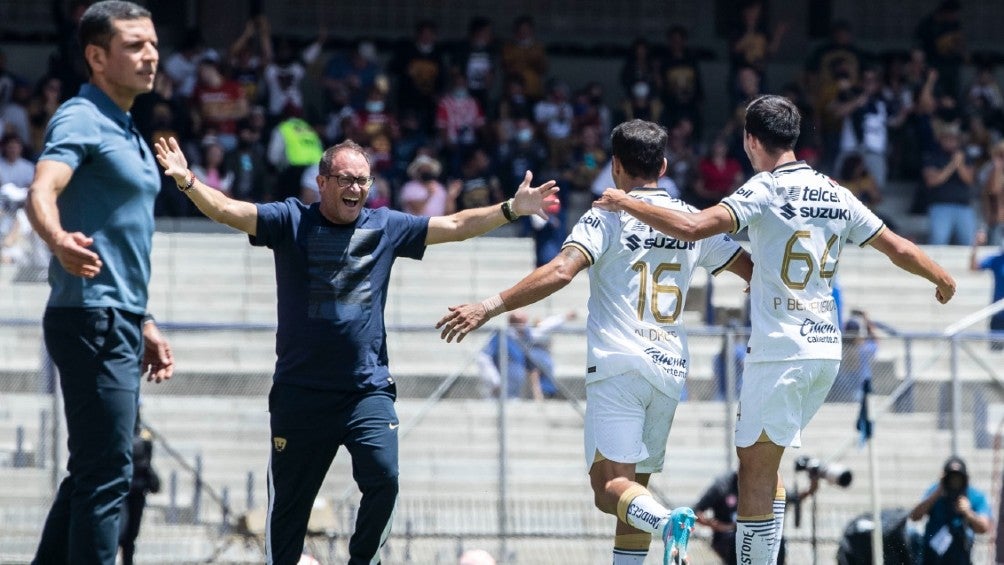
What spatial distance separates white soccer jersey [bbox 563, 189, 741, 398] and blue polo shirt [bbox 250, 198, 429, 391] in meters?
0.94

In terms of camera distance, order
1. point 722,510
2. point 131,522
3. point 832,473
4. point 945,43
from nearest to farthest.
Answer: point 832,473 < point 131,522 < point 722,510 < point 945,43

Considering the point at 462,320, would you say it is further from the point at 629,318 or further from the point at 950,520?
the point at 950,520

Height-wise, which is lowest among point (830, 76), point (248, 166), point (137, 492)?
point (137, 492)

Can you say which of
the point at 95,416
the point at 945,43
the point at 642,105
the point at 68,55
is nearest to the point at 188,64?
the point at 68,55

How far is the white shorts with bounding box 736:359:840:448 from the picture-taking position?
727cm

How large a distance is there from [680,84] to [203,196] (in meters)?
14.1

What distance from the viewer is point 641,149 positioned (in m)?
7.46

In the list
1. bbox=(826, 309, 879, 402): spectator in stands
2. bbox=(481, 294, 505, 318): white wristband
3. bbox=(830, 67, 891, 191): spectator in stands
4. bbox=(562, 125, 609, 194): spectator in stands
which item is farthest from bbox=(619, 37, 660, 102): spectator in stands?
bbox=(481, 294, 505, 318): white wristband

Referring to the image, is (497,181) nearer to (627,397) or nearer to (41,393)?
(41,393)

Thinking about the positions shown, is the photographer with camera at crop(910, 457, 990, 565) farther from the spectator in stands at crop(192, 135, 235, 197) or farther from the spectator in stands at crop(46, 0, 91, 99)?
the spectator in stands at crop(46, 0, 91, 99)

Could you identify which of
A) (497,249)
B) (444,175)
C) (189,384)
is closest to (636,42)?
(444,175)

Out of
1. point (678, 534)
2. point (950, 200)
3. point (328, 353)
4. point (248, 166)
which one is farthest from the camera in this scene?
point (950, 200)

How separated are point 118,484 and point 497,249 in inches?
434

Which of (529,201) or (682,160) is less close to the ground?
(682,160)
